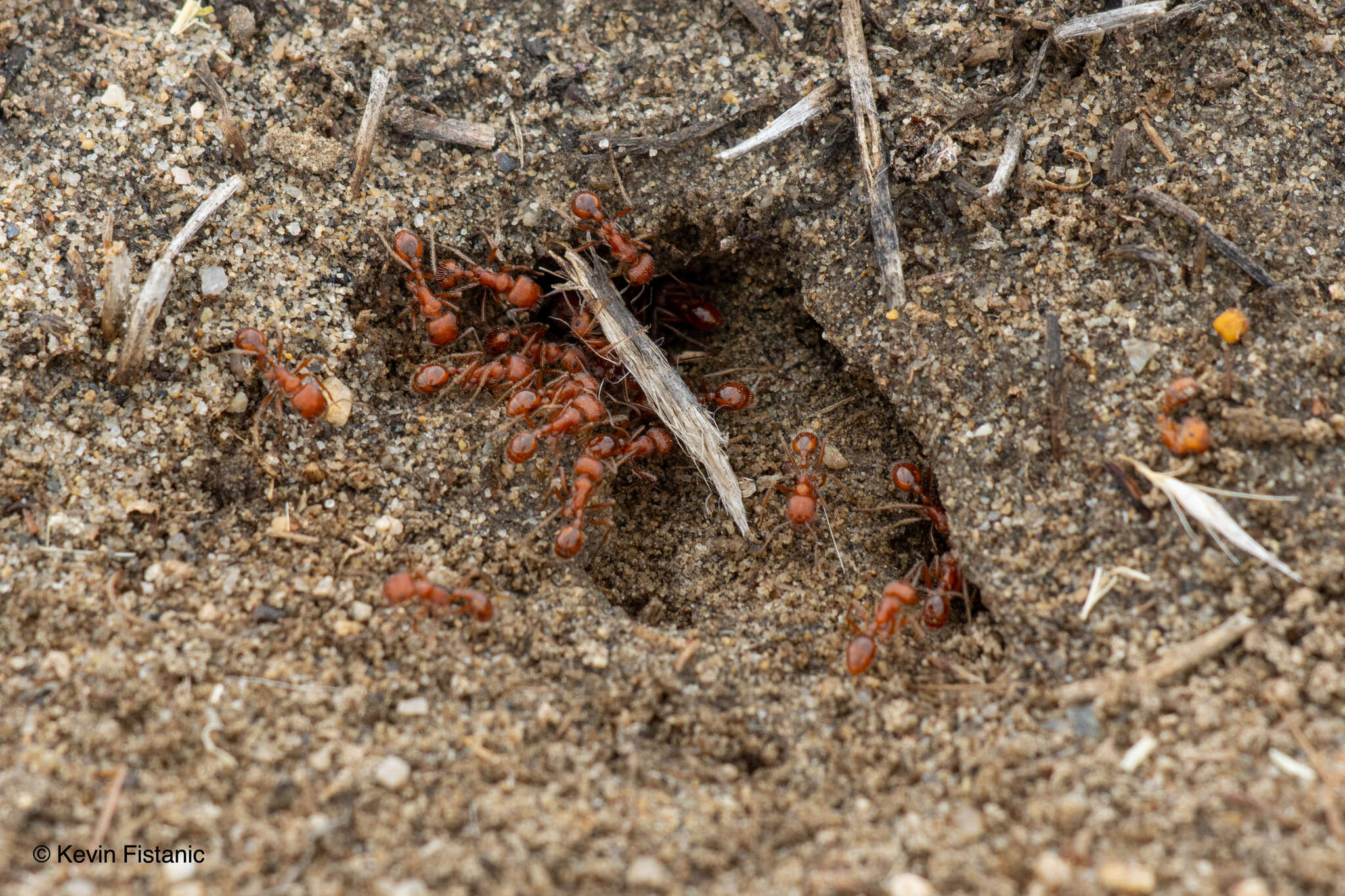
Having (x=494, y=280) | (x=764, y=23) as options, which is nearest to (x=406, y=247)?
(x=494, y=280)

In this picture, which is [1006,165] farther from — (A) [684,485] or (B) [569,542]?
(B) [569,542]

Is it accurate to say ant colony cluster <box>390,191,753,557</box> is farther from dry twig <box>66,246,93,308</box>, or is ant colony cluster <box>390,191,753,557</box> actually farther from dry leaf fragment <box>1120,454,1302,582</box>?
dry leaf fragment <box>1120,454,1302,582</box>

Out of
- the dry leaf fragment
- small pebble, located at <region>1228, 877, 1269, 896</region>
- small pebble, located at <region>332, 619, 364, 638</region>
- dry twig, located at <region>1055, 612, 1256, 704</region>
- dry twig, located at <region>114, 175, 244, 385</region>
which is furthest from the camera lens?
dry twig, located at <region>114, 175, 244, 385</region>

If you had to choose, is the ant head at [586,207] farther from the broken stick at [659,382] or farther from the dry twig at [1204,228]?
the dry twig at [1204,228]

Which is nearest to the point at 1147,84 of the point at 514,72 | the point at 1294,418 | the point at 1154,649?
the point at 1294,418

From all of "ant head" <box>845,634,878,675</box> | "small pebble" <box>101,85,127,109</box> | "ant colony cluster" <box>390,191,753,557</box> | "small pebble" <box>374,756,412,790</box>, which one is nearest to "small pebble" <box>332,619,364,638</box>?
"small pebble" <box>374,756,412,790</box>

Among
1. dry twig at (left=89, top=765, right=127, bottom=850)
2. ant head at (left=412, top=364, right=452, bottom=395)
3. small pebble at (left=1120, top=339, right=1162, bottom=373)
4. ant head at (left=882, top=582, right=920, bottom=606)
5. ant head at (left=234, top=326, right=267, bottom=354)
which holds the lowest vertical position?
ant head at (left=882, top=582, right=920, bottom=606)

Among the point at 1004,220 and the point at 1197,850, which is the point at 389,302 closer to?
the point at 1004,220
